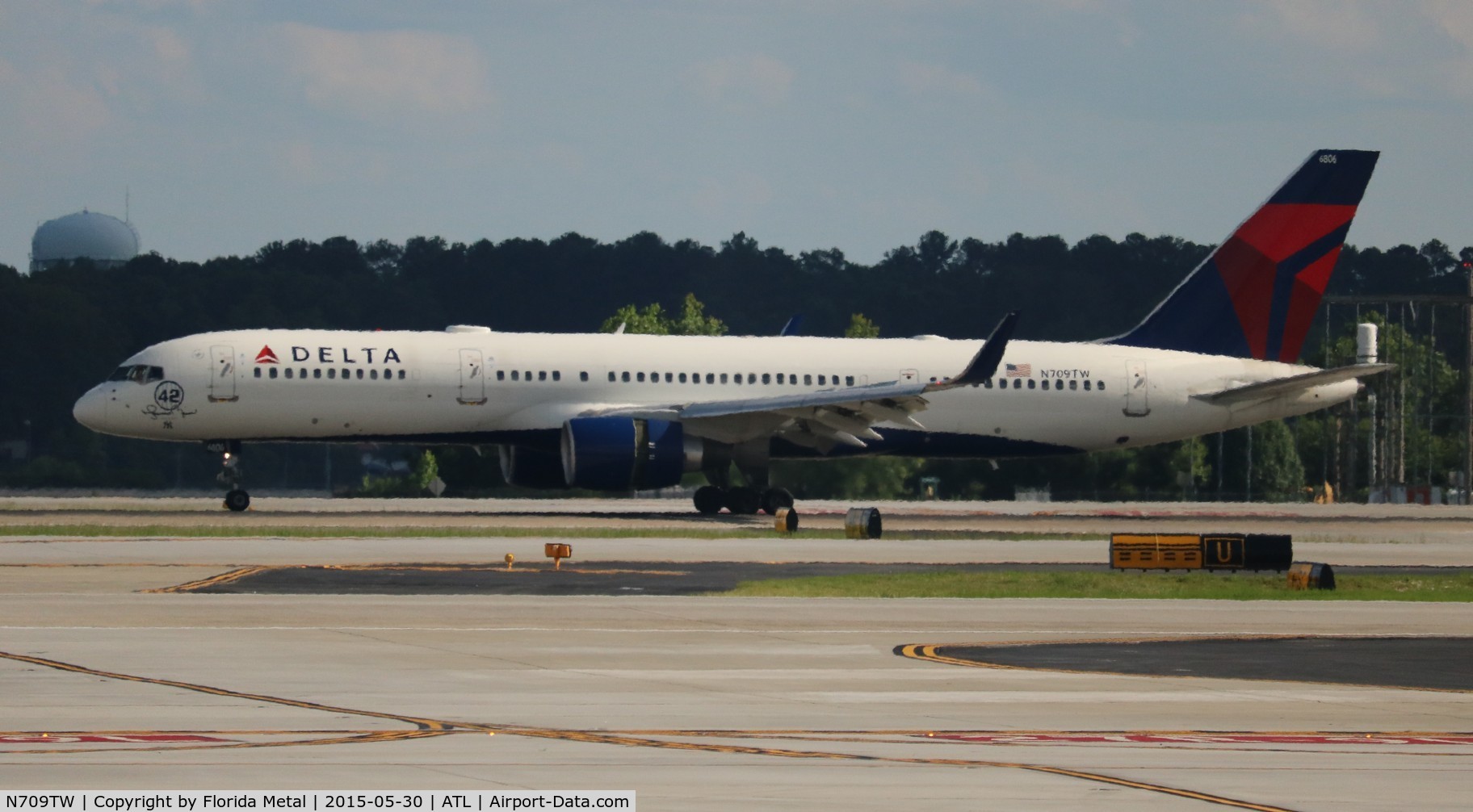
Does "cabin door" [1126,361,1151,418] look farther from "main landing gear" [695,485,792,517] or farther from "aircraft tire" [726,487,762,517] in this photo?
"aircraft tire" [726,487,762,517]

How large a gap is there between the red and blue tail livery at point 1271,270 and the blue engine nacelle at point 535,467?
17583 millimetres

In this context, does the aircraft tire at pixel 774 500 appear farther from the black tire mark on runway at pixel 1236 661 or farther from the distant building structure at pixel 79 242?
the distant building structure at pixel 79 242

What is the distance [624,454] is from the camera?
5000cm

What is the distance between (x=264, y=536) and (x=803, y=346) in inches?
706

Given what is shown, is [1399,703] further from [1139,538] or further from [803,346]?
[803,346]

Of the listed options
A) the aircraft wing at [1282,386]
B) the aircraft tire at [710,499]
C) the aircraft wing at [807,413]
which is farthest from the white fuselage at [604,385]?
the aircraft tire at [710,499]

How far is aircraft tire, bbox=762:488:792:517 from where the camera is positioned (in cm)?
5334

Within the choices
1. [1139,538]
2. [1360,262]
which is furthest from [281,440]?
[1360,262]

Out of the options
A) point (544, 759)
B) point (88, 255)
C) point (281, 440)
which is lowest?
point (544, 759)

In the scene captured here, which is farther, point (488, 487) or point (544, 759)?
point (488, 487)

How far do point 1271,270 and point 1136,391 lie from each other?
573 centimetres

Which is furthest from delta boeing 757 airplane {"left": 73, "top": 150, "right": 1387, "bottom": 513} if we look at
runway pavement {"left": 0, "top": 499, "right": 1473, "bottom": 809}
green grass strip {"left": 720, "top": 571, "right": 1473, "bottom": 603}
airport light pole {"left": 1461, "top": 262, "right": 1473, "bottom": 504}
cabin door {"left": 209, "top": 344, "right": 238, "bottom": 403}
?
airport light pole {"left": 1461, "top": 262, "right": 1473, "bottom": 504}

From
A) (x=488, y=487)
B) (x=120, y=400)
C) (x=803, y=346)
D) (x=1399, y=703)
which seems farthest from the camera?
(x=488, y=487)

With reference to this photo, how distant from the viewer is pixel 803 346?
2158 inches
